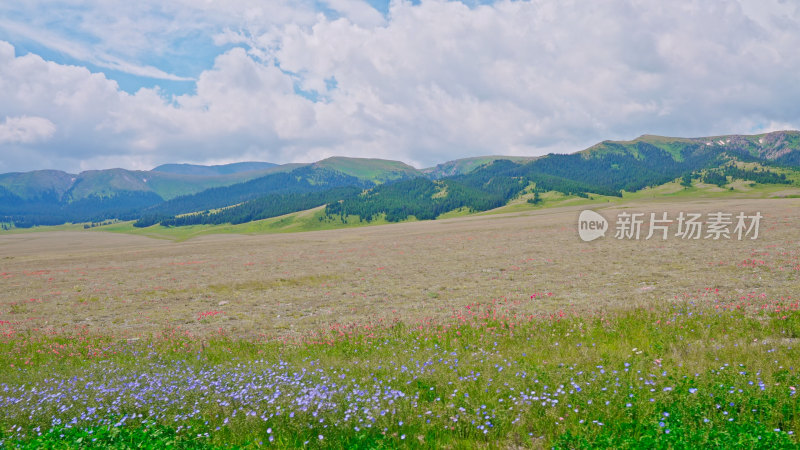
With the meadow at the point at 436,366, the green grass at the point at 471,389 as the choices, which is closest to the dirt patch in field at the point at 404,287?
the meadow at the point at 436,366

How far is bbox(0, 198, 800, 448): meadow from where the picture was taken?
604 cm

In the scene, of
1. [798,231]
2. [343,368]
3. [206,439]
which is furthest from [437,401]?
[798,231]

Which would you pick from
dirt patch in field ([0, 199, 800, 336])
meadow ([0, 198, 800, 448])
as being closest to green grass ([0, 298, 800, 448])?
meadow ([0, 198, 800, 448])

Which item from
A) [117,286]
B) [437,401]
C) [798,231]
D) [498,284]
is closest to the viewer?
[437,401]

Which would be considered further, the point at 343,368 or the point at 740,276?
the point at 740,276

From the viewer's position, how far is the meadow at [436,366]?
6.04 metres

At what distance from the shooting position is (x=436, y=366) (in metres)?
8.80

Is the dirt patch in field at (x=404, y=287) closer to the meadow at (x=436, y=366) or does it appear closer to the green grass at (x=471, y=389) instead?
the meadow at (x=436, y=366)

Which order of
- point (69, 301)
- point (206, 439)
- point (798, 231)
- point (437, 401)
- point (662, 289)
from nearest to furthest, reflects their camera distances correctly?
point (206, 439) < point (437, 401) < point (662, 289) < point (69, 301) < point (798, 231)

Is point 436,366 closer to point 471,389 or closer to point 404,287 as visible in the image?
point 471,389

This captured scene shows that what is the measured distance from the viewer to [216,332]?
1515 centimetres

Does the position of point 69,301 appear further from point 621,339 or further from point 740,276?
point 740,276

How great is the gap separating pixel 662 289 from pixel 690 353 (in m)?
9.36

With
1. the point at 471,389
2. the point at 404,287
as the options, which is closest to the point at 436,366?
the point at 471,389
